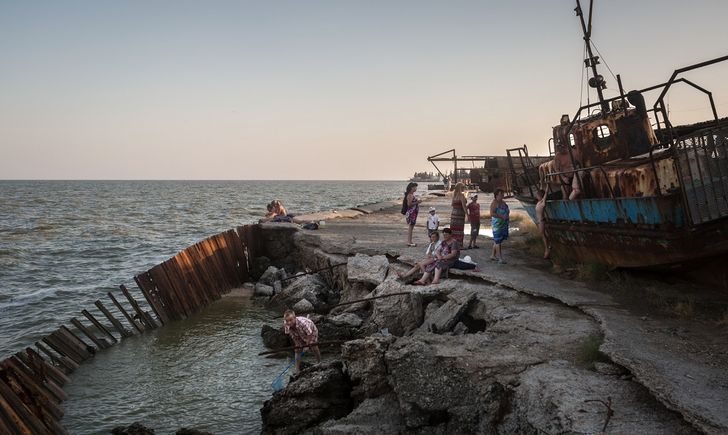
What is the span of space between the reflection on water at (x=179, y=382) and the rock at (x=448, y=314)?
2742mm

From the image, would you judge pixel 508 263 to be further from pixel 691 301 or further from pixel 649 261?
pixel 691 301

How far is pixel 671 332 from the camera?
599 cm

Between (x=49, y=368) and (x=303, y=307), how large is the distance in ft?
16.5

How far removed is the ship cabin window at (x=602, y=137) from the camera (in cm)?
1018

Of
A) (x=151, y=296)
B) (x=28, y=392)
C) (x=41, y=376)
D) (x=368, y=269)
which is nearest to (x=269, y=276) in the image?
(x=151, y=296)

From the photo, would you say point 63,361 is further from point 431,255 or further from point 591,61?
point 591,61

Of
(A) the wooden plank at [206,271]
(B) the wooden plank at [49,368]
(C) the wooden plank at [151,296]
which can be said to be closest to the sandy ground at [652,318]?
(A) the wooden plank at [206,271]

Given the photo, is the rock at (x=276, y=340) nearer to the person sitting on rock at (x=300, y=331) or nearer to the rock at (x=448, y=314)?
the person sitting on rock at (x=300, y=331)

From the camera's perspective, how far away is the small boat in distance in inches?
267

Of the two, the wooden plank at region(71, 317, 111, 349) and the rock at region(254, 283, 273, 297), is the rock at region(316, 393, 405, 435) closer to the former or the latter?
the wooden plank at region(71, 317, 111, 349)

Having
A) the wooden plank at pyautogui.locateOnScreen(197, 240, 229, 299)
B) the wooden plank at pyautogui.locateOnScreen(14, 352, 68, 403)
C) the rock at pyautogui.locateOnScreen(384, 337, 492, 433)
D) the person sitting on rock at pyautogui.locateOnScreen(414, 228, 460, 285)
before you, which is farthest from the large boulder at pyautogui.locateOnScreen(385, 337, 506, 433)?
the wooden plank at pyautogui.locateOnScreen(197, 240, 229, 299)

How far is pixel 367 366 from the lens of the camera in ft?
19.8

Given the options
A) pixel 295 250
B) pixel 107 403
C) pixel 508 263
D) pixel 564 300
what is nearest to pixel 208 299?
pixel 295 250

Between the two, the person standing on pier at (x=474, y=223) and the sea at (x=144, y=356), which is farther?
the person standing on pier at (x=474, y=223)
